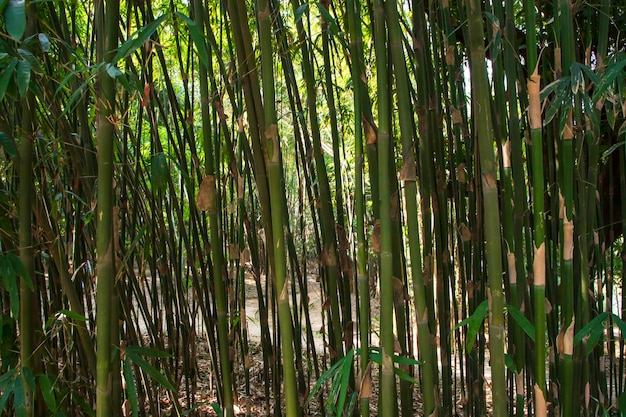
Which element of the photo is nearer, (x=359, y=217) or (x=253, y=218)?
(x=359, y=217)

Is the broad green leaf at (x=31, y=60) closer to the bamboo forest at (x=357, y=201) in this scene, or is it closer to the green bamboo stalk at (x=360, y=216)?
the bamboo forest at (x=357, y=201)

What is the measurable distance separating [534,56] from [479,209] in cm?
52

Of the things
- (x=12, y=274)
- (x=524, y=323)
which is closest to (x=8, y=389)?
(x=12, y=274)

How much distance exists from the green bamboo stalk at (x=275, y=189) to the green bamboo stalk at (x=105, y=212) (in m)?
0.21

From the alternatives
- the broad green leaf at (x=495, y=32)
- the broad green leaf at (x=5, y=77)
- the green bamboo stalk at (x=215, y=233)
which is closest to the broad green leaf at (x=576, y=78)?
the broad green leaf at (x=495, y=32)

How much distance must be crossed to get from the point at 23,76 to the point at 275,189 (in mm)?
354

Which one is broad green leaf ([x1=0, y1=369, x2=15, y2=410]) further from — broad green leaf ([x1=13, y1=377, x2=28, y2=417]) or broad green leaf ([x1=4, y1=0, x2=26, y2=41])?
broad green leaf ([x1=4, y1=0, x2=26, y2=41])

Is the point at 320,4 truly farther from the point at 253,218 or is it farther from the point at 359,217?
the point at 253,218

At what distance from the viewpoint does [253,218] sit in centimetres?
179

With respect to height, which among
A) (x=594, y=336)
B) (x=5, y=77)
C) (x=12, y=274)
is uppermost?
(x=5, y=77)

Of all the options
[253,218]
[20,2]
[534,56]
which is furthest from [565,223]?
[253,218]

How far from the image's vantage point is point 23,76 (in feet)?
2.52

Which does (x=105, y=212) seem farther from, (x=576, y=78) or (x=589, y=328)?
(x=589, y=328)

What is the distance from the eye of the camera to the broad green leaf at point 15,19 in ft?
2.30
